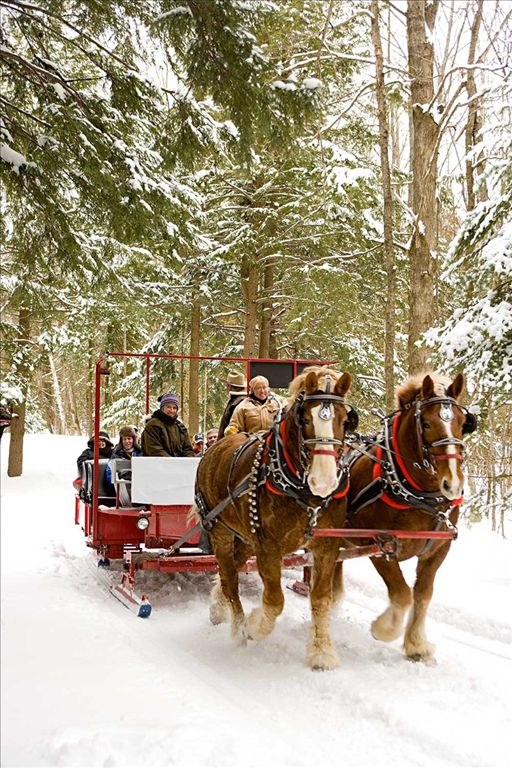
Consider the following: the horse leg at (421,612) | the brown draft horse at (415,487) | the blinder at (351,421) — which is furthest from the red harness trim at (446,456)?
the horse leg at (421,612)

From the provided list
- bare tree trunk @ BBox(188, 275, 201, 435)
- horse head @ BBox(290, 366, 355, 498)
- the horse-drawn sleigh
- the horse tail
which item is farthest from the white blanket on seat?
bare tree trunk @ BBox(188, 275, 201, 435)

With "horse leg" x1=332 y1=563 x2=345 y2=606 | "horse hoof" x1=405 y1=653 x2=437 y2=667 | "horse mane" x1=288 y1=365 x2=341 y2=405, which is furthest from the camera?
"horse leg" x1=332 y1=563 x2=345 y2=606

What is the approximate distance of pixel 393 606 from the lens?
4.77 m

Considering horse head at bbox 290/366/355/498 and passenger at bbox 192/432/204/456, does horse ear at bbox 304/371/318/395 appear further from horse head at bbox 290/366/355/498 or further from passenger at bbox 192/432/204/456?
passenger at bbox 192/432/204/456

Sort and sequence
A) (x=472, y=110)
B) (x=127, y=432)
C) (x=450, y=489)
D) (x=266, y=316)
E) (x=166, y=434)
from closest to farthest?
(x=450, y=489) → (x=166, y=434) → (x=127, y=432) → (x=472, y=110) → (x=266, y=316)

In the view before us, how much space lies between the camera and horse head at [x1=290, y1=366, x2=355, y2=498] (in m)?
3.90

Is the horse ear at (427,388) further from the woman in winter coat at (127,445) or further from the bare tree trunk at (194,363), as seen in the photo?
the bare tree trunk at (194,363)

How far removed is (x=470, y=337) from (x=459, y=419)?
11.1 feet

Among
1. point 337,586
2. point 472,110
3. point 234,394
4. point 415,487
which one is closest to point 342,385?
point 415,487

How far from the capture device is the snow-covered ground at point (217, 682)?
1984 millimetres

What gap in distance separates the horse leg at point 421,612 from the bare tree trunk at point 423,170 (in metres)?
4.43

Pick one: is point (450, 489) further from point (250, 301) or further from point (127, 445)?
point (250, 301)

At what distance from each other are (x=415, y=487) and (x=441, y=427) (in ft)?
1.70

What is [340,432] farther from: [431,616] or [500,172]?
[500,172]
